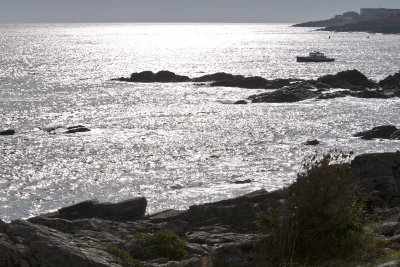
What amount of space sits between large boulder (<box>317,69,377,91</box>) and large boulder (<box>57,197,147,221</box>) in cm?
5905

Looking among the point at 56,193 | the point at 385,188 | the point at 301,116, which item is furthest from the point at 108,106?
the point at 385,188

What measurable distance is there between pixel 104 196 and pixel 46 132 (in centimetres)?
1863

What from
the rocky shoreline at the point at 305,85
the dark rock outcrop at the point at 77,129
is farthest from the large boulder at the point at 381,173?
the rocky shoreline at the point at 305,85

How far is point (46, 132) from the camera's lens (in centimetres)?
4516

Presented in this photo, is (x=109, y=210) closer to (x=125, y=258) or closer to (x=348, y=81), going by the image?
(x=125, y=258)

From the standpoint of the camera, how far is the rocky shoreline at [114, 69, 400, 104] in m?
65.7

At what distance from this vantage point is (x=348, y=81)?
77.4m

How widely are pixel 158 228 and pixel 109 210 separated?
219 inches

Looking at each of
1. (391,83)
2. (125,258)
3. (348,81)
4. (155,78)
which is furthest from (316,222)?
(155,78)

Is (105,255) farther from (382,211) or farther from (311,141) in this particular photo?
(311,141)

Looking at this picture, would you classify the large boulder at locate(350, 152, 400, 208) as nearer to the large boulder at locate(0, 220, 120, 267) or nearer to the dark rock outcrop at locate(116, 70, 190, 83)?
the large boulder at locate(0, 220, 120, 267)

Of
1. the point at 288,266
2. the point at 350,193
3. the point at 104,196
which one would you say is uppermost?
the point at 350,193

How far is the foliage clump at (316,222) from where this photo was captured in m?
8.04

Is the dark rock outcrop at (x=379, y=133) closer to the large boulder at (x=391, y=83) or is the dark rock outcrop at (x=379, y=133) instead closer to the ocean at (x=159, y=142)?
the ocean at (x=159, y=142)
